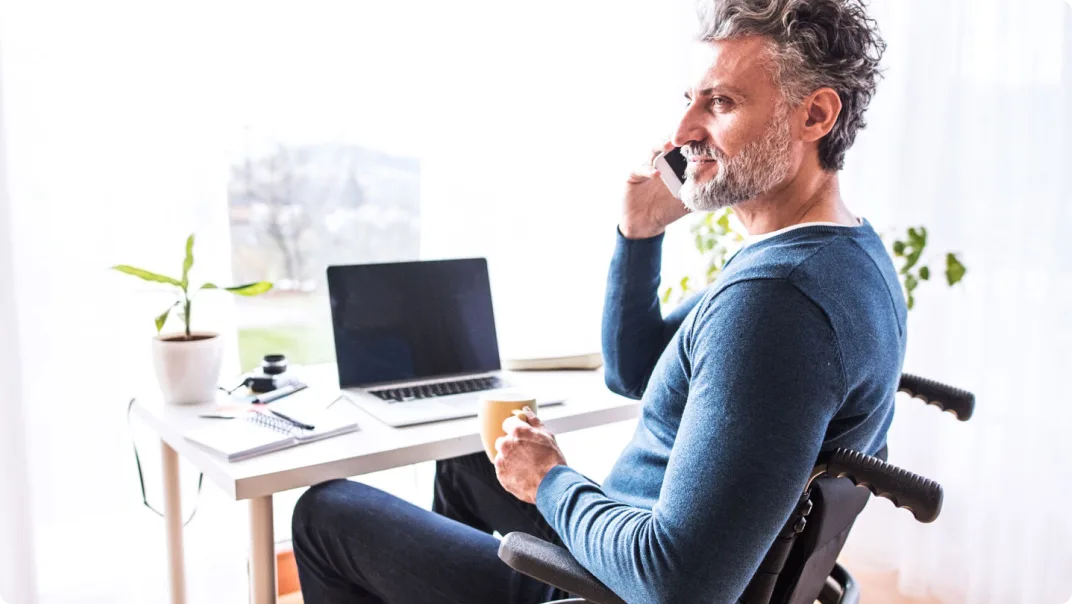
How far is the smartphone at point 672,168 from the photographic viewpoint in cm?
138

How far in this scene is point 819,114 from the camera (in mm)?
1035

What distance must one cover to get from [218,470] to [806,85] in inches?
37.7

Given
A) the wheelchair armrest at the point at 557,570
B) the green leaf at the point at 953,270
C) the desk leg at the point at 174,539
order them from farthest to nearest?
the green leaf at the point at 953,270, the desk leg at the point at 174,539, the wheelchair armrest at the point at 557,570

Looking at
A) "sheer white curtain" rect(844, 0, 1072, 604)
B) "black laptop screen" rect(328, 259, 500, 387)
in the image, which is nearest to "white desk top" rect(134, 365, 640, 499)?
"black laptop screen" rect(328, 259, 500, 387)

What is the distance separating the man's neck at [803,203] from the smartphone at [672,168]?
296 millimetres

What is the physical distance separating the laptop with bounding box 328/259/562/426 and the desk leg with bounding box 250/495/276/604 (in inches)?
12.3

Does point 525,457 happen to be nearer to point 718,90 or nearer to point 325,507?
point 325,507

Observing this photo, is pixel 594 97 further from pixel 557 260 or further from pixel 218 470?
pixel 218 470

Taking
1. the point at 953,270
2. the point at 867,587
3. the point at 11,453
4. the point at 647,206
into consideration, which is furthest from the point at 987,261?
the point at 11,453

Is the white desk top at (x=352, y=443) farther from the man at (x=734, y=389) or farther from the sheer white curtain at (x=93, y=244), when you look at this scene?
the sheer white curtain at (x=93, y=244)

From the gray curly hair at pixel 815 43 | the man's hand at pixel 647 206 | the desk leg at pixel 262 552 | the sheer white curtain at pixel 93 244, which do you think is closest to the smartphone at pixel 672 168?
the man's hand at pixel 647 206

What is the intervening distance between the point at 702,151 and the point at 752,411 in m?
0.45

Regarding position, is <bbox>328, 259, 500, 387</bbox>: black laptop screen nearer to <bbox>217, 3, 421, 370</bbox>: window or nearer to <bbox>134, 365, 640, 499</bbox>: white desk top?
<bbox>134, 365, 640, 499</bbox>: white desk top

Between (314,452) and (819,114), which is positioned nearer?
(819,114)
